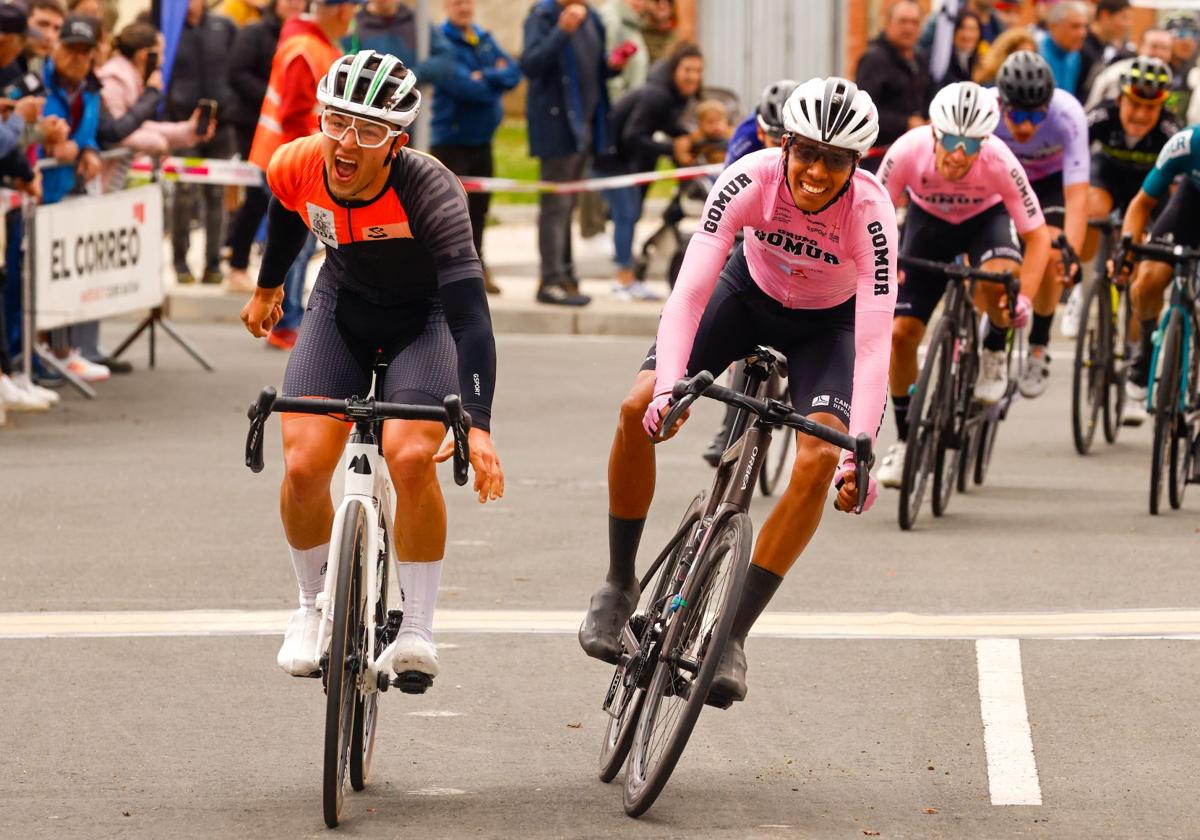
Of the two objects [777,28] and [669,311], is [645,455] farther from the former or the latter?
[777,28]

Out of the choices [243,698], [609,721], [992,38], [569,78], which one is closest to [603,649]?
[609,721]

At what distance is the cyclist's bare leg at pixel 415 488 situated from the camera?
20.8ft

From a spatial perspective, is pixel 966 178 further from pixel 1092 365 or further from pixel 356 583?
pixel 356 583

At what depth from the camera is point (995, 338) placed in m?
11.2

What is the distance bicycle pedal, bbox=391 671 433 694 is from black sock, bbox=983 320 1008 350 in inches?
217

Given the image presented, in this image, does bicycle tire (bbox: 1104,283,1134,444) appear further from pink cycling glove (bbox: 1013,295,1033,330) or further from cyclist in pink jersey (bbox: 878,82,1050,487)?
pink cycling glove (bbox: 1013,295,1033,330)

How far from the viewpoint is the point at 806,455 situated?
6570 millimetres

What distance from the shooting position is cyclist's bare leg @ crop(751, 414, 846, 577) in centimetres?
650

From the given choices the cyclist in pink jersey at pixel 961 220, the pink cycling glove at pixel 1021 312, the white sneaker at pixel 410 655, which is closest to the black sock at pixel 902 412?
the cyclist in pink jersey at pixel 961 220

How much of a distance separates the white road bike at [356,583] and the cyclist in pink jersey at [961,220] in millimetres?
4670

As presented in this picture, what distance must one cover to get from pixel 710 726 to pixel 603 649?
1.98ft

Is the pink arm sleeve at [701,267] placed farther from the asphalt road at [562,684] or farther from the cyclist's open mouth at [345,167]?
the asphalt road at [562,684]

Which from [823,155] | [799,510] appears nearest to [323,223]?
[823,155]

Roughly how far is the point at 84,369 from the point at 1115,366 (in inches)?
256
